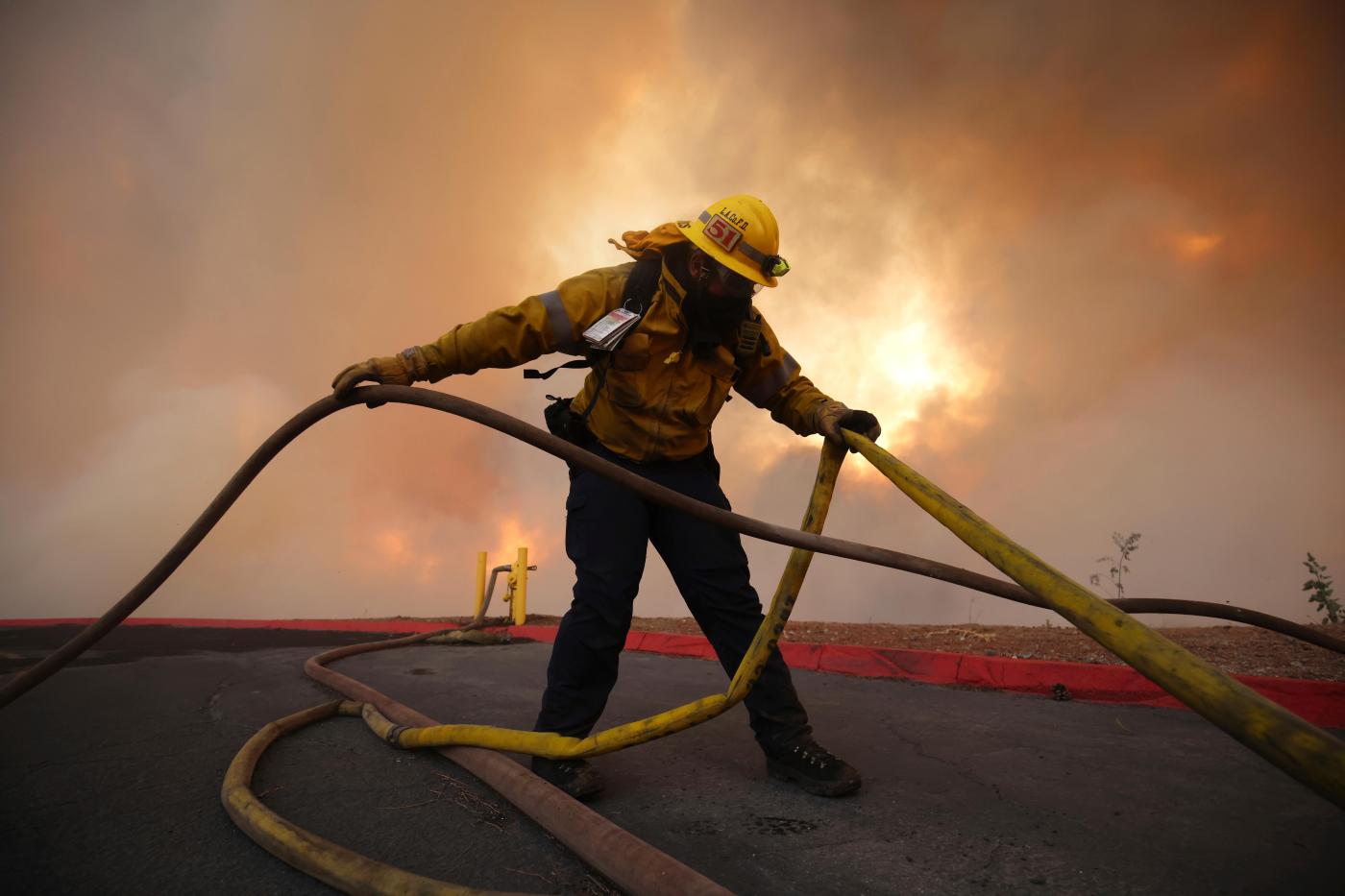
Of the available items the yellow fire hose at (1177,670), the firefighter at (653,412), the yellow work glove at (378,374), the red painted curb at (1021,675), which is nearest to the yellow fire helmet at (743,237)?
the firefighter at (653,412)

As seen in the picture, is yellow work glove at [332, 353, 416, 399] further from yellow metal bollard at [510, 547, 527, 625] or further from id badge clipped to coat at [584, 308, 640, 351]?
yellow metal bollard at [510, 547, 527, 625]

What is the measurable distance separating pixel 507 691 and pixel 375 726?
117cm

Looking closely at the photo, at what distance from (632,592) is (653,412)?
61 centimetres

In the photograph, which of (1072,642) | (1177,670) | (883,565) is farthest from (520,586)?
(1177,670)

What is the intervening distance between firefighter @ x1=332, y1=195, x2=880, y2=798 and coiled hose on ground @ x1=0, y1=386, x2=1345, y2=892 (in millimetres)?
296

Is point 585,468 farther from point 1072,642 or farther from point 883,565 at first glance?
point 1072,642

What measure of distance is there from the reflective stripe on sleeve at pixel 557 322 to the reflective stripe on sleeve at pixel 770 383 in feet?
2.38

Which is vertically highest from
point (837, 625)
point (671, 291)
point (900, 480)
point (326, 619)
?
point (671, 291)

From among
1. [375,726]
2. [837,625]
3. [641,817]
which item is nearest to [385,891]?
[641,817]

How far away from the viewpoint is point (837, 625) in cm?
664

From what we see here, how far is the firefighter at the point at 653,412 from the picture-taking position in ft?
7.47

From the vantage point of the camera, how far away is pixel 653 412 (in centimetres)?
241

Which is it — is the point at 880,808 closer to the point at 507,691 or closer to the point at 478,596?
the point at 507,691

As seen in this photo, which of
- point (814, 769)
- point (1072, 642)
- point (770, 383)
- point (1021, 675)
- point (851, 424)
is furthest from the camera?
point (1072, 642)
